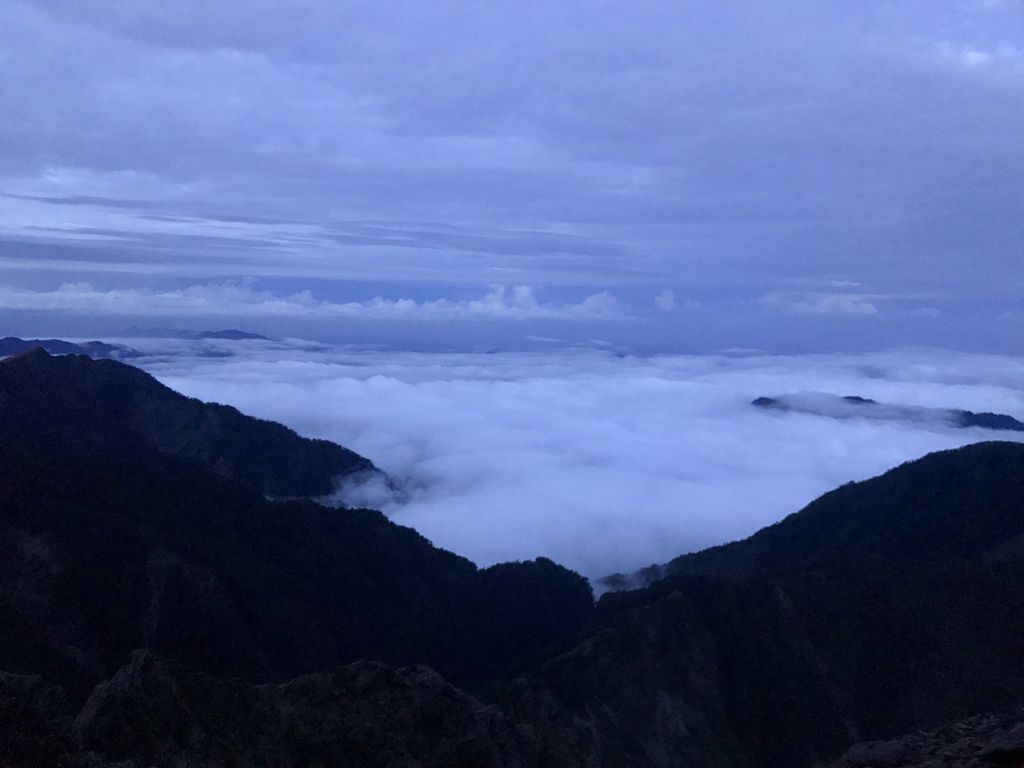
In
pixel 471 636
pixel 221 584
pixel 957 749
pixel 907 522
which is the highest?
pixel 957 749

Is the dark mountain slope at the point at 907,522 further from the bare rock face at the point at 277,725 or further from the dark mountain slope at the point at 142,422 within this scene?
the dark mountain slope at the point at 142,422

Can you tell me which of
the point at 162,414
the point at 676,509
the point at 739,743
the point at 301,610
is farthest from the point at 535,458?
the point at 739,743

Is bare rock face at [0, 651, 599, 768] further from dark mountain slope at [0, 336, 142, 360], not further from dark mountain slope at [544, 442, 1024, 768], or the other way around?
dark mountain slope at [0, 336, 142, 360]

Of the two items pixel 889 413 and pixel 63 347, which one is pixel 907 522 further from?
pixel 63 347

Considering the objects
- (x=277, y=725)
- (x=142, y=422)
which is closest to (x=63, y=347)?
(x=142, y=422)

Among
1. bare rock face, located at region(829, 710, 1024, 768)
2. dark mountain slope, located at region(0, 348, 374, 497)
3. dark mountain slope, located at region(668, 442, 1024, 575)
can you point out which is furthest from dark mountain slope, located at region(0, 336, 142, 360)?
bare rock face, located at region(829, 710, 1024, 768)

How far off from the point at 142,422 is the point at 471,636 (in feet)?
168

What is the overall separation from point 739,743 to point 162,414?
72.6 m

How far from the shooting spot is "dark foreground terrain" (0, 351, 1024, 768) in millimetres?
27734

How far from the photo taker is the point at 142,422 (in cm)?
9575

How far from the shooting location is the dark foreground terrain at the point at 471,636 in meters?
27.7

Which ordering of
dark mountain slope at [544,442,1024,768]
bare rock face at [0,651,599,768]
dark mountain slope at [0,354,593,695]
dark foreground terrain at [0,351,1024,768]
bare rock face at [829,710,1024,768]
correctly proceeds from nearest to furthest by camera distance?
bare rock face at [829,710,1024,768] < bare rock face at [0,651,599,768] < dark foreground terrain at [0,351,1024,768] < dark mountain slope at [544,442,1024,768] < dark mountain slope at [0,354,593,695]

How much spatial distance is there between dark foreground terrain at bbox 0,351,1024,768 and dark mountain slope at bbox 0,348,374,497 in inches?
224

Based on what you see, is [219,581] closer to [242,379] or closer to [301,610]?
[301,610]
